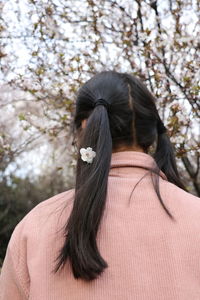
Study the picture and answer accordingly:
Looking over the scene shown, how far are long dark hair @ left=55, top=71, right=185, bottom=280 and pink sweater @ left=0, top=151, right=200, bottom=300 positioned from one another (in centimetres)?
4

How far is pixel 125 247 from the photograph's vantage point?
4.37ft

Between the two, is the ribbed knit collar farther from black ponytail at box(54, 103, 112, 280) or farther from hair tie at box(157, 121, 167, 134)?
hair tie at box(157, 121, 167, 134)

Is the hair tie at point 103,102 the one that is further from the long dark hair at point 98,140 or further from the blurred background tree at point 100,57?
the blurred background tree at point 100,57

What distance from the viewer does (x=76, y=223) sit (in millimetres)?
1331

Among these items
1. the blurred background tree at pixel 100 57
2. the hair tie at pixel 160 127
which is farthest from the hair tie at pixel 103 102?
the blurred background tree at pixel 100 57

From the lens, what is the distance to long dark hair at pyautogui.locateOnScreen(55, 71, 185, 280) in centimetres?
130

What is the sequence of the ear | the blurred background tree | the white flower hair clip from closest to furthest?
the white flower hair clip, the ear, the blurred background tree

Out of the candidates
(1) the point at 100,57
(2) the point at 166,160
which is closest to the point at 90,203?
(2) the point at 166,160

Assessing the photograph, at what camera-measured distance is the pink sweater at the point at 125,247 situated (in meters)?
1.31

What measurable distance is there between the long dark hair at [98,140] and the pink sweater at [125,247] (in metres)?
0.04

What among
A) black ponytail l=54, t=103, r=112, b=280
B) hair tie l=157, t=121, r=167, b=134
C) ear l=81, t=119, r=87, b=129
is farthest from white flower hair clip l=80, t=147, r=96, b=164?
hair tie l=157, t=121, r=167, b=134

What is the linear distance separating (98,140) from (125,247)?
1.12 ft

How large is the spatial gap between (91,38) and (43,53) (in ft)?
1.28

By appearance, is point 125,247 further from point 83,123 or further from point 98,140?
point 83,123
